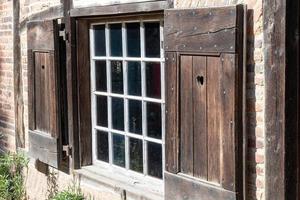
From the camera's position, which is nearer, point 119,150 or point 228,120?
point 228,120

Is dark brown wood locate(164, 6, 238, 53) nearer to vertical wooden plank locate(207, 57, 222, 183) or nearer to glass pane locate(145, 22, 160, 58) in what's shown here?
vertical wooden plank locate(207, 57, 222, 183)

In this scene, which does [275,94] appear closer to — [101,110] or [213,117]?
[213,117]

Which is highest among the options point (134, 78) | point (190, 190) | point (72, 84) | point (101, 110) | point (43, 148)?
point (134, 78)

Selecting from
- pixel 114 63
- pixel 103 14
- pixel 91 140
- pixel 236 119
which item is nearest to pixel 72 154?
pixel 91 140

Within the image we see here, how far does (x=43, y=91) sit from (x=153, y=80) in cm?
176

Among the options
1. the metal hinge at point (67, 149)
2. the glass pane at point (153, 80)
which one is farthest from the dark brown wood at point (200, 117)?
the metal hinge at point (67, 149)

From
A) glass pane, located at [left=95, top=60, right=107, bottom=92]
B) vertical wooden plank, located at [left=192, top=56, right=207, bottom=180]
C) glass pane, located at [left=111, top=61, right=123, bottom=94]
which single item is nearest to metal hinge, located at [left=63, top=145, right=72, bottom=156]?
glass pane, located at [left=95, top=60, right=107, bottom=92]

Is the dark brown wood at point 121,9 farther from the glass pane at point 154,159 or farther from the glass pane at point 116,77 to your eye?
the glass pane at point 154,159

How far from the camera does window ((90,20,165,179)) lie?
5.15m

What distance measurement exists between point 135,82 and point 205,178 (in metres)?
1.46

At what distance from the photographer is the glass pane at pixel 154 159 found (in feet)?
17.0

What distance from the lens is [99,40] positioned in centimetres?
586

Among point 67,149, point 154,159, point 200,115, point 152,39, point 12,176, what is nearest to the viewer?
point 200,115

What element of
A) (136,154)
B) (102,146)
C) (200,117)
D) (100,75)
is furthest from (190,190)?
(100,75)
